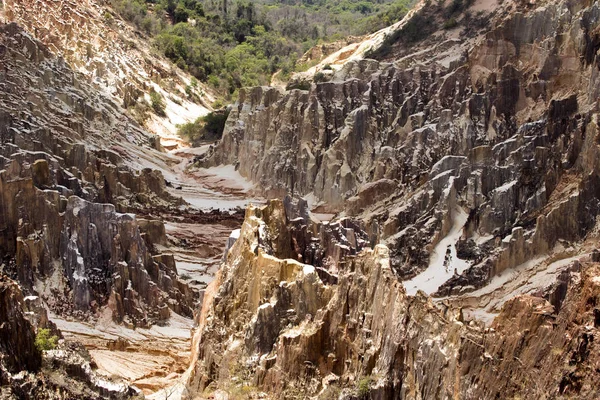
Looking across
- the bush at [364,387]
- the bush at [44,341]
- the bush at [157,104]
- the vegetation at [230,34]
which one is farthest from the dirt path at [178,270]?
Answer: the vegetation at [230,34]

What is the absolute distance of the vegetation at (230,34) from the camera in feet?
258

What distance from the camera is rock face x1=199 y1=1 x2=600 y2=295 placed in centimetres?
3438

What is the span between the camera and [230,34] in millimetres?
92125

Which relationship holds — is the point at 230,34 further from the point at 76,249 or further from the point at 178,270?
the point at 76,249

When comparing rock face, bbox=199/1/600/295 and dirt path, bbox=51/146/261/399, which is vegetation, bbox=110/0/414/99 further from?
rock face, bbox=199/1/600/295

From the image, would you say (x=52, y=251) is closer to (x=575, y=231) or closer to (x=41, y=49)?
(x=575, y=231)

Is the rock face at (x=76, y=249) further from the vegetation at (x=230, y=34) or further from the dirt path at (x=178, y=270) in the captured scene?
the vegetation at (x=230, y=34)

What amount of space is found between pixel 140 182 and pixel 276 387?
2719cm

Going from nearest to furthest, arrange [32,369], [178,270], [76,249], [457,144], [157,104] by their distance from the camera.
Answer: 1. [32,369]
2. [76,249]
3. [178,270]
4. [457,144]
5. [157,104]

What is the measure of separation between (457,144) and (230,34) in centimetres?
5384

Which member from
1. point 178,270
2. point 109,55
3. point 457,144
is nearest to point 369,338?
point 178,270

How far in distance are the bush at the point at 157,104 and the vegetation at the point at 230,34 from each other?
10857 millimetres

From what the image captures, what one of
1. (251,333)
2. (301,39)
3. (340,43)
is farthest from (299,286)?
(301,39)

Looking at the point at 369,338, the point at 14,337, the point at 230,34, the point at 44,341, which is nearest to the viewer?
the point at 14,337
